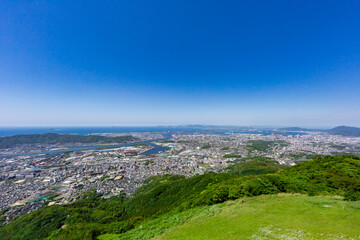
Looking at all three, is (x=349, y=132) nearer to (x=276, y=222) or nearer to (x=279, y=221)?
(x=279, y=221)

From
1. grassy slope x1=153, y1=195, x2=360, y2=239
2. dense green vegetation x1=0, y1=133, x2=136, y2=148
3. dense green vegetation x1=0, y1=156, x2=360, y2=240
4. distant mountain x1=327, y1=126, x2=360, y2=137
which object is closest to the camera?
grassy slope x1=153, y1=195, x2=360, y2=239

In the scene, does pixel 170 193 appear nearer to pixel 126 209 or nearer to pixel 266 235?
pixel 126 209

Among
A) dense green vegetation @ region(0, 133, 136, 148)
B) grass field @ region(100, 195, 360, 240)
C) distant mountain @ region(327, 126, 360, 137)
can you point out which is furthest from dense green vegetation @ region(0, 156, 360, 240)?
distant mountain @ region(327, 126, 360, 137)

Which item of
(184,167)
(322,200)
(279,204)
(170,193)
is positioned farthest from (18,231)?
(184,167)

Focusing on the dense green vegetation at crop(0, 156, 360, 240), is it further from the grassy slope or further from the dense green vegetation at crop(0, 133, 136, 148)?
the dense green vegetation at crop(0, 133, 136, 148)

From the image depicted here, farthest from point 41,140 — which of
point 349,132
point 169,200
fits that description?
point 349,132

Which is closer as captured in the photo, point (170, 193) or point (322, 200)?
point (322, 200)
